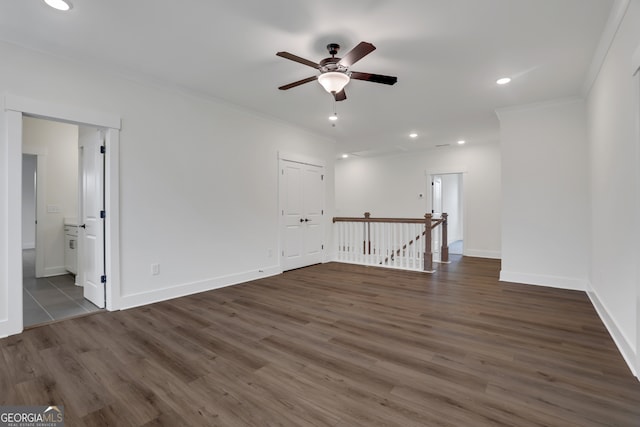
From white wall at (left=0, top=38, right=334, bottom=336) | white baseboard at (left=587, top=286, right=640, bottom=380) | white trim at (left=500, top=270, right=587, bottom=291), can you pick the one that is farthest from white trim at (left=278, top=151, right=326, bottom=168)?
white baseboard at (left=587, top=286, right=640, bottom=380)

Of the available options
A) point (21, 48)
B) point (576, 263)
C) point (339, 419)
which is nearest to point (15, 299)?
point (21, 48)

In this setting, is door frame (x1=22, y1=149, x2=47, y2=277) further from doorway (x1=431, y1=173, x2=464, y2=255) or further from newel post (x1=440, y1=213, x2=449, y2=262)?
doorway (x1=431, y1=173, x2=464, y2=255)

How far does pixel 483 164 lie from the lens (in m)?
7.23

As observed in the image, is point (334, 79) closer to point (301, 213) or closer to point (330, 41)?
point (330, 41)

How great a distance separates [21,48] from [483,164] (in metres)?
8.02

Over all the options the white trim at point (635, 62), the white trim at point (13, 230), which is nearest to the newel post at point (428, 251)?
the white trim at point (635, 62)

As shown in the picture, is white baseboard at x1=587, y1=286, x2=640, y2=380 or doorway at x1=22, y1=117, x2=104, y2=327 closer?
white baseboard at x1=587, y1=286, x2=640, y2=380

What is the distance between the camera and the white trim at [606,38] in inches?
90.5

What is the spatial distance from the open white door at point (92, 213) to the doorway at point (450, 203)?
21.5 ft

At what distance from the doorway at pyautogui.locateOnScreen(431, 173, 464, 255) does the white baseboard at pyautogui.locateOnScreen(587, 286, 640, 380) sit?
158 inches

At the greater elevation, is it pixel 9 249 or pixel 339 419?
pixel 9 249

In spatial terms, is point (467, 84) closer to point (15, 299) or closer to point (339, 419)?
point (339, 419)

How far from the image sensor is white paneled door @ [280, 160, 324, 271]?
555 cm

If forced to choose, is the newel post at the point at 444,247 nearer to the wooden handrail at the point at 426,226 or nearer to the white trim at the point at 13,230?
the wooden handrail at the point at 426,226
